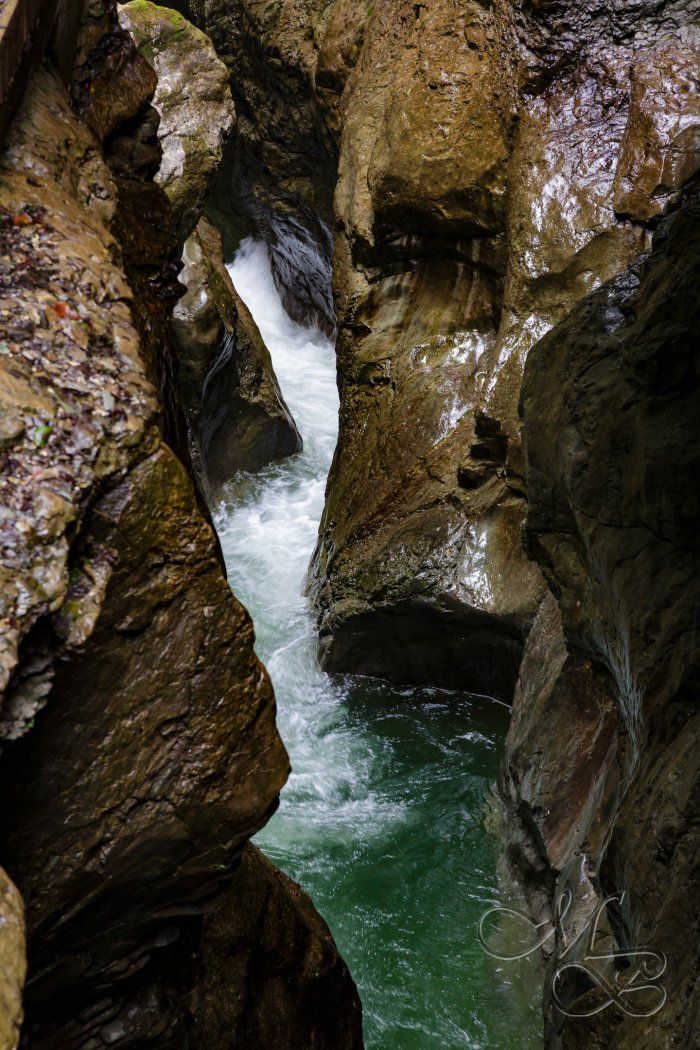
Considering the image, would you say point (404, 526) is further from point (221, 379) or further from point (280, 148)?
point (280, 148)

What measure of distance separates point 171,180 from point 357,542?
3.22 meters

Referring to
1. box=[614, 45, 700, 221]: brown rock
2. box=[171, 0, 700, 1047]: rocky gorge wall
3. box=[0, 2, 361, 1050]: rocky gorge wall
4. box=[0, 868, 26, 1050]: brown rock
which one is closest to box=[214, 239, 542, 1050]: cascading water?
box=[171, 0, 700, 1047]: rocky gorge wall

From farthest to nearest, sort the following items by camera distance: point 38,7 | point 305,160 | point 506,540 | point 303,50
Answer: point 305,160, point 303,50, point 506,540, point 38,7

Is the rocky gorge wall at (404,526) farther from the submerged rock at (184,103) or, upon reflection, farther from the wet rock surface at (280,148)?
the wet rock surface at (280,148)

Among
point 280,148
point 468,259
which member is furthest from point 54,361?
point 280,148

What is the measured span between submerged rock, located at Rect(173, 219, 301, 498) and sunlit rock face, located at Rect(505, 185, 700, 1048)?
486 centimetres

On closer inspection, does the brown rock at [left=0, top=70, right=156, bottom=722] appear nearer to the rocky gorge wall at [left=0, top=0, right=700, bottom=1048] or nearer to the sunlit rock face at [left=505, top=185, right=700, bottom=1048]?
the rocky gorge wall at [left=0, top=0, right=700, bottom=1048]

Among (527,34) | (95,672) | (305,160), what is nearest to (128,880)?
(95,672)

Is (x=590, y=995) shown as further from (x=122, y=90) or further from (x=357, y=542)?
(x=357, y=542)

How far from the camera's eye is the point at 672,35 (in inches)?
247
